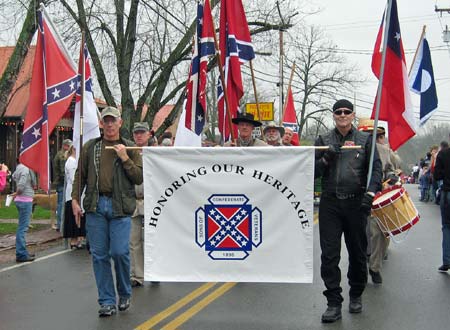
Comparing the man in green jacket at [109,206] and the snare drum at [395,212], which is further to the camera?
the snare drum at [395,212]

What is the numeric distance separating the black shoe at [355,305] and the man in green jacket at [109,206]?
2302 millimetres

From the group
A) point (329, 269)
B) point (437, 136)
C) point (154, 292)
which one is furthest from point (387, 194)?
point (437, 136)

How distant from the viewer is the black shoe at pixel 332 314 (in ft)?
20.1

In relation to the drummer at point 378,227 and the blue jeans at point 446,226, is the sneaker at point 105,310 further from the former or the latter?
the blue jeans at point 446,226

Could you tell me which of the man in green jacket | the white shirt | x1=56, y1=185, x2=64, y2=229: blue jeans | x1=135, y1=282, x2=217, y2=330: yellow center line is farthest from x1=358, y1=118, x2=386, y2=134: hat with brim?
x1=56, y1=185, x2=64, y2=229: blue jeans

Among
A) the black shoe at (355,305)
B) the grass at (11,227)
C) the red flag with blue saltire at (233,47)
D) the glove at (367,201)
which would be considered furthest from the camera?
the grass at (11,227)

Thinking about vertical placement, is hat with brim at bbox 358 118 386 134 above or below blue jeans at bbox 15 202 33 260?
above

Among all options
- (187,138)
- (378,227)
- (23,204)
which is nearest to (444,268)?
(378,227)

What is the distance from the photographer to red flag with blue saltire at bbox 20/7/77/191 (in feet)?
26.2

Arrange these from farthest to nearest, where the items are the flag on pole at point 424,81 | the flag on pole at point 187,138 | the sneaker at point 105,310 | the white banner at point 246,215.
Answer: the flag on pole at point 424,81 → the flag on pole at point 187,138 → the sneaker at point 105,310 → the white banner at point 246,215

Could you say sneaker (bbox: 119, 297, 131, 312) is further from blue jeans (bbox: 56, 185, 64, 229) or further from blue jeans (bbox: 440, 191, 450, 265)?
blue jeans (bbox: 56, 185, 64, 229)

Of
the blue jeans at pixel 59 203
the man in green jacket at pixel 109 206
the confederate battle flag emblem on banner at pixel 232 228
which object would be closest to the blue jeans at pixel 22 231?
the blue jeans at pixel 59 203

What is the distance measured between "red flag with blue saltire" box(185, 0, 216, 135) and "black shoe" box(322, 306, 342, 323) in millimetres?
3003

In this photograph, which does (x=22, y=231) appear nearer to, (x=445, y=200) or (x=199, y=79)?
(x=199, y=79)
